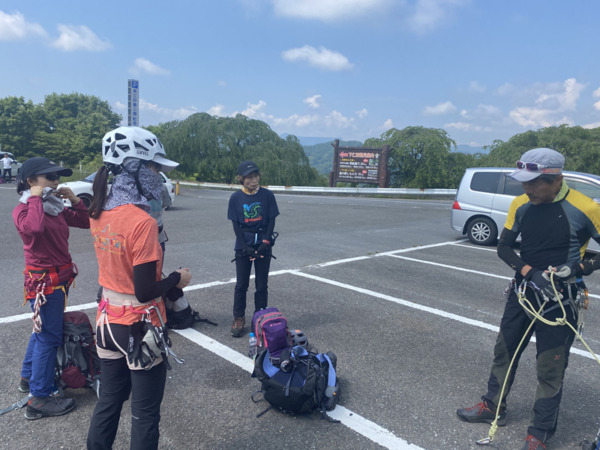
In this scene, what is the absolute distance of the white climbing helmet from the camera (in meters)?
2.35

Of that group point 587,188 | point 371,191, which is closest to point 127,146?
point 587,188

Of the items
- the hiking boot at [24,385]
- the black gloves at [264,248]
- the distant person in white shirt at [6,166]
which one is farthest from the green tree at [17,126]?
the hiking boot at [24,385]

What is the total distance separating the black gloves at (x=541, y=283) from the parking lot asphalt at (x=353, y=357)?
1.11 metres

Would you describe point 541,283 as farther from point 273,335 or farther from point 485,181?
point 485,181

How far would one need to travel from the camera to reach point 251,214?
15.9ft

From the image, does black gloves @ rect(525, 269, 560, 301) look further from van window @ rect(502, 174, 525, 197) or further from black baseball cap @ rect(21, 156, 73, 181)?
van window @ rect(502, 174, 525, 197)

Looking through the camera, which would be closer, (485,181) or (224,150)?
(485,181)

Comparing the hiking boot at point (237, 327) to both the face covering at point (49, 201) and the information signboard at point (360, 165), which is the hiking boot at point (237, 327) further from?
the information signboard at point (360, 165)

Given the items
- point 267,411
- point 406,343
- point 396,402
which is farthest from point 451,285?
point 267,411

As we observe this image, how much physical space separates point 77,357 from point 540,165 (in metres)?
3.80

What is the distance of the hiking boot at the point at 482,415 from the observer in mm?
3248

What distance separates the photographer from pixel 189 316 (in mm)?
4953

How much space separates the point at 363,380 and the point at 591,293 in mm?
5117

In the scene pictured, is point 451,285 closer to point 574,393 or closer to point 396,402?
point 574,393
